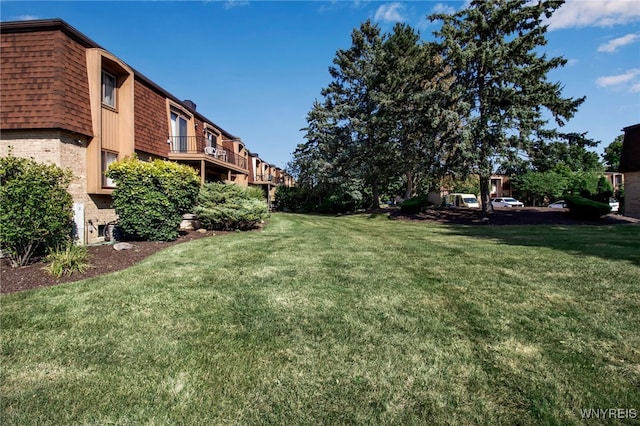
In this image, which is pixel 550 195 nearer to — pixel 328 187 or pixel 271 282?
pixel 328 187

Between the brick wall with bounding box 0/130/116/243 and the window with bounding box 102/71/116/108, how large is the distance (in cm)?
204

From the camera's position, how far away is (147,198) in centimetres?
924

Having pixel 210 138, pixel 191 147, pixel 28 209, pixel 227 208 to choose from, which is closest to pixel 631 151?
pixel 227 208

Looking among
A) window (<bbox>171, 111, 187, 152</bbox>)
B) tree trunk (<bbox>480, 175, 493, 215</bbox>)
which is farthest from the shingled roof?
window (<bbox>171, 111, 187, 152</bbox>)

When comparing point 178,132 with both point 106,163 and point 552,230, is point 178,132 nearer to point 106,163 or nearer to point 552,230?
point 106,163

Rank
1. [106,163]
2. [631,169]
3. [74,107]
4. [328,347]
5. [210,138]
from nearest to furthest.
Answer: [328,347] < [74,107] < [106,163] < [631,169] < [210,138]

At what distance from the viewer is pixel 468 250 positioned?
25.8ft

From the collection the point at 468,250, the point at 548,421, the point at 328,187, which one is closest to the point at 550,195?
the point at 328,187

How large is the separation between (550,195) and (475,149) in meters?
30.1

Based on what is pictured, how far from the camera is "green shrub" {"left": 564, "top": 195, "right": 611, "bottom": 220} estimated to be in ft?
51.3

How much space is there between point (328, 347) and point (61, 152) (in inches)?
380

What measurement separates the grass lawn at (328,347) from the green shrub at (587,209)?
12154 millimetres

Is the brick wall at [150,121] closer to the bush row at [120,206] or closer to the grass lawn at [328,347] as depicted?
the bush row at [120,206]

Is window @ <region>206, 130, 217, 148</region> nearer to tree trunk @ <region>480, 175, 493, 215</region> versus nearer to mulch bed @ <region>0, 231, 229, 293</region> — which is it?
mulch bed @ <region>0, 231, 229, 293</region>
